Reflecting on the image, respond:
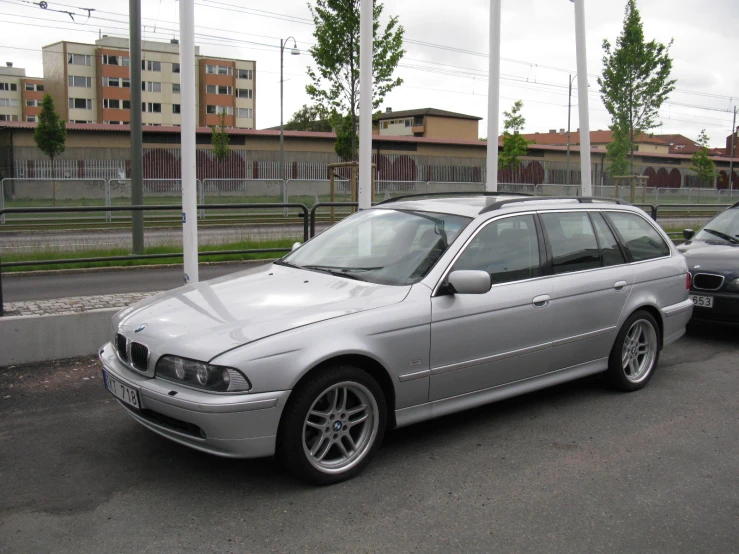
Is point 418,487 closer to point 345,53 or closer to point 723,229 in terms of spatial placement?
point 723,229

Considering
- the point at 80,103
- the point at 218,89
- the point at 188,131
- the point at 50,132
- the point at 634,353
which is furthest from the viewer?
the point at 218,89

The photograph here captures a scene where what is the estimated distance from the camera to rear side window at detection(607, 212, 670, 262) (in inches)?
233

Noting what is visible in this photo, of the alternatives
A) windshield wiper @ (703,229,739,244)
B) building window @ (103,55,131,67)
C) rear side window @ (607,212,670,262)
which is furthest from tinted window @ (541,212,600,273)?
building window @ (103,55,131,67)

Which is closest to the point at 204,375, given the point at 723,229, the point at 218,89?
the point at 723,229

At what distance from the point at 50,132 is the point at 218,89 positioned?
47184mm

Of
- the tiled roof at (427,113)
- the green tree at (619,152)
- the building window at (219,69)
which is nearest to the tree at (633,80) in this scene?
the green tree at (619,152)

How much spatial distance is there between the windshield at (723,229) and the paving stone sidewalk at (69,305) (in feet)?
22.4

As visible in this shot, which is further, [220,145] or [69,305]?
[220,145]

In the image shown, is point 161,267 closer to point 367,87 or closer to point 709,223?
point 367,87

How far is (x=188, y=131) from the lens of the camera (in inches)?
277

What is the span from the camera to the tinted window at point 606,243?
568 cm

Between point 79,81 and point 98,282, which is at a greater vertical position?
point 79,81

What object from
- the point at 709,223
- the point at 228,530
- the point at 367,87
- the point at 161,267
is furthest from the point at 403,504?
the point at 161,267

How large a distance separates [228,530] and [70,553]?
0.71 metres
